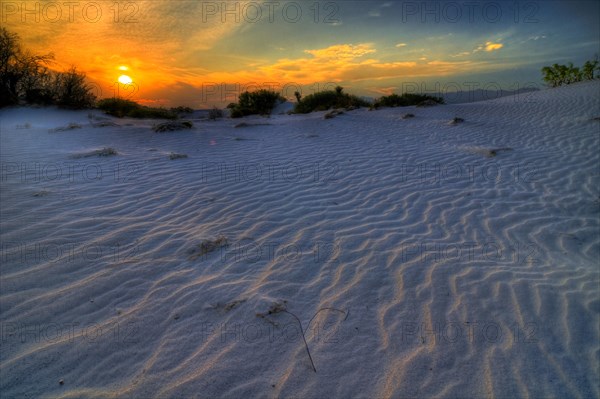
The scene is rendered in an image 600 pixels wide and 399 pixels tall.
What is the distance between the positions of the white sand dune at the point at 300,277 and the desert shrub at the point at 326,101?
11.9 meters

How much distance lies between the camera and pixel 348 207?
5.05 m

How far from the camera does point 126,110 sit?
50.5ft

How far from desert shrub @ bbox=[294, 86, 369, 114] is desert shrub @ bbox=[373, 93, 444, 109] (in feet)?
4.81

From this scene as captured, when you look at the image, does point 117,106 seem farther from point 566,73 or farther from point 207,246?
point 566,73

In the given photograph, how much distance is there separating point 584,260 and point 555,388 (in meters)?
2.34

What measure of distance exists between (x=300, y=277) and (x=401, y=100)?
1621 centimetres

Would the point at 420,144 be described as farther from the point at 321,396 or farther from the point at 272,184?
the point at 321,396

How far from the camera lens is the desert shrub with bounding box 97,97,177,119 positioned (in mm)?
14758

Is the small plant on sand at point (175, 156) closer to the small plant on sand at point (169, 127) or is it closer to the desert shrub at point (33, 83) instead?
the small plant on sand at point (169, 127)

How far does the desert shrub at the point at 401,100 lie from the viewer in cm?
1712

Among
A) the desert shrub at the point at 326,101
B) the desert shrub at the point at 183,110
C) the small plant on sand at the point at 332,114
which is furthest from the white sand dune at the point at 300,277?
the desert shrub at the point at 183,110

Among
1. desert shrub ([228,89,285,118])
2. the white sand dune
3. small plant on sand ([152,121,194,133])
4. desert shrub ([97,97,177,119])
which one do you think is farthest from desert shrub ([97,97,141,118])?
the white sand dune

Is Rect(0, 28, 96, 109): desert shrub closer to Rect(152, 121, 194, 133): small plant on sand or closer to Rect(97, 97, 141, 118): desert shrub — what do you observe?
Rect(97, 97, 141, 118): desert shrub

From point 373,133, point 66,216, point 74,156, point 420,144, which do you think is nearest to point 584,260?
point 420,144
